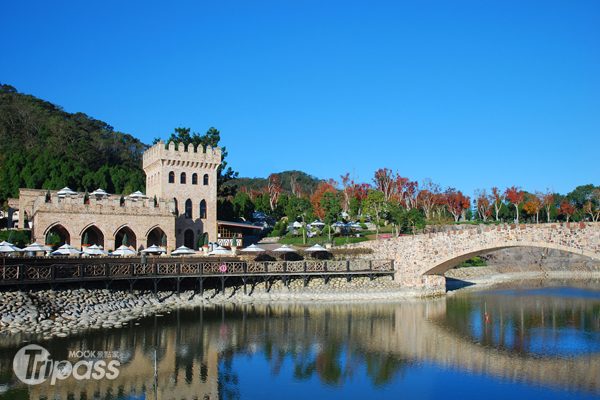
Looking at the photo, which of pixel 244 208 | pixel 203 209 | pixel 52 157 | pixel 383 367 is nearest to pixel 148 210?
pixel 203 209

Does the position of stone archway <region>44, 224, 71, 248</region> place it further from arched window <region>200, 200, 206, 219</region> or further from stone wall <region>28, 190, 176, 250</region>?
arched window <region>200, 200, 206, 219</region>

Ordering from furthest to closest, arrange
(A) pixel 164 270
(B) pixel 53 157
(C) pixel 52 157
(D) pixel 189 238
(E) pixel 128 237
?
(B) pixel 53 157 < (C) pixel 52 157 < (D) pixel 189 238 < (E) pixel 128 237 < (A) pixel 164 270

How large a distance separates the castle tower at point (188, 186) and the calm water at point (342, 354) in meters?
15.6

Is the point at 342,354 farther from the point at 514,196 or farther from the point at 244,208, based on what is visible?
the point at 514,196

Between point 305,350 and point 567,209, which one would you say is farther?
point 567,209

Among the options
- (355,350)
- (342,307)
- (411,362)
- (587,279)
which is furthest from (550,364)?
(587,279)

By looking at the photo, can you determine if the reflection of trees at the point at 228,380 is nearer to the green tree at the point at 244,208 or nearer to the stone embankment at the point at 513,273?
the stone embankment at the point at 513,273

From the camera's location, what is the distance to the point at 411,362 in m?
18.4

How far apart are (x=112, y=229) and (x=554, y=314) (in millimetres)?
30470

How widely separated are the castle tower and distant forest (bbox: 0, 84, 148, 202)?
14.2m

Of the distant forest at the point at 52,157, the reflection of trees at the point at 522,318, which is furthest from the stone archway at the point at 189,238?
the reflection of trees at the point at 522,318

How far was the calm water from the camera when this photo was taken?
15289 mm

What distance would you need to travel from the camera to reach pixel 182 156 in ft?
141

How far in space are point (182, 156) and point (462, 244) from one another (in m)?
25.6
